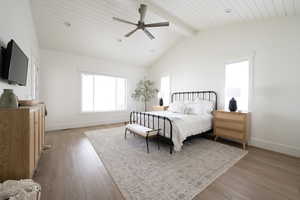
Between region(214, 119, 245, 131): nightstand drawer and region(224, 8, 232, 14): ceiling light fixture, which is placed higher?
region(224, 8, 232, 14): ceiling light fixture

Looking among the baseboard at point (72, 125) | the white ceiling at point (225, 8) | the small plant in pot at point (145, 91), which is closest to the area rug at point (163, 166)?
the baseboard at point (72, 125)

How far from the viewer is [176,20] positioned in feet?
12.9

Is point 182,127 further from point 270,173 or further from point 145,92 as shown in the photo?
point 145,92

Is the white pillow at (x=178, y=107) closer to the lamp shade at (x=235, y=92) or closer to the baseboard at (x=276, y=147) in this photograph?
the lamp shade at (x=235, y=92)

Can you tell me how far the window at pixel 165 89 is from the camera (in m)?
6.12

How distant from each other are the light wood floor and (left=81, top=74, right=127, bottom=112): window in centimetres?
280

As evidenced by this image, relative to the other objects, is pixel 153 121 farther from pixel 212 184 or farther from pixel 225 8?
pixel 225 8

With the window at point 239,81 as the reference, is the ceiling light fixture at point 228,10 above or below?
above

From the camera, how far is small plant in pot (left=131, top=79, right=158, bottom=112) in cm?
659

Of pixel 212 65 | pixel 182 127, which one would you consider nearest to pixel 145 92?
pixel 212 65

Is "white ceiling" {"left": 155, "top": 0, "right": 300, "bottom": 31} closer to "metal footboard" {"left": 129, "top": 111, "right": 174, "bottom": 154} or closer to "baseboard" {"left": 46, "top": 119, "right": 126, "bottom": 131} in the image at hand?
"metal footboard" {"left": 129, "top": 111, "right": 174, "bottom": 154}

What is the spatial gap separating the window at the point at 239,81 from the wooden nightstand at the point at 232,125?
1.75ft

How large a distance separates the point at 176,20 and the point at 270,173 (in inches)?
167

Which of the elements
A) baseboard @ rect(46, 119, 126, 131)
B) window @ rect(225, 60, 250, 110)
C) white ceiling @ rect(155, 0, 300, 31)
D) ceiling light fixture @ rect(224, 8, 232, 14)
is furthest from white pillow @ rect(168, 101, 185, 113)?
baseboard @ rect(46, 119, 126, 131)
